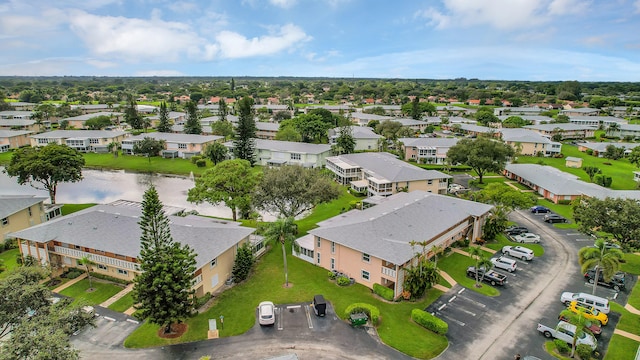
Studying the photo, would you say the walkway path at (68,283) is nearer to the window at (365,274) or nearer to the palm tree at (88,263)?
the palm tree at (88,263)

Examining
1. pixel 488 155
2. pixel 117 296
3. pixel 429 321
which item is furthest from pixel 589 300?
pixel 488 155

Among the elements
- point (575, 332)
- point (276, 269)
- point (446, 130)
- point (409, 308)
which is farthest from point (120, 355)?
point (446, 130)

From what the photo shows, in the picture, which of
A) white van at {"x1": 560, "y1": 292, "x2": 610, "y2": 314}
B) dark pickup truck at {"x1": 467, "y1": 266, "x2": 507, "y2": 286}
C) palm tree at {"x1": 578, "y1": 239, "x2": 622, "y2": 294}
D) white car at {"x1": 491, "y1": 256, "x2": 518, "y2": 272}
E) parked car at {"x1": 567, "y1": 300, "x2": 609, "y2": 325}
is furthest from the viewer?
white car at {"x1": 491, "y1": 256, "x2": 518, "y2": 272}

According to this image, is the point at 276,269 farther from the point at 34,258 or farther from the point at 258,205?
the point at 34,258

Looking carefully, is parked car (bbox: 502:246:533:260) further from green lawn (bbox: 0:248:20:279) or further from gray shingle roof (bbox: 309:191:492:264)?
green lawn (bbox: 0:248:20:279)

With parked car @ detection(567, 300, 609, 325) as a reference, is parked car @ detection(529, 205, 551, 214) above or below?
above

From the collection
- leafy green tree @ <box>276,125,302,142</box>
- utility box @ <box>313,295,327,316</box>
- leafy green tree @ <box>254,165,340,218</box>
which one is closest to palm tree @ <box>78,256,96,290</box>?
leafy green tree @ <box>254,165,340,218</box>

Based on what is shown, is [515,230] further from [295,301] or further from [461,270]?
[295,301]
